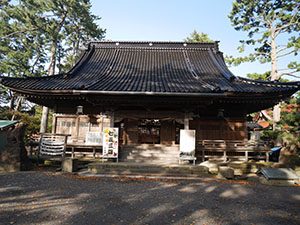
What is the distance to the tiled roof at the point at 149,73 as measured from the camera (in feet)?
32.3

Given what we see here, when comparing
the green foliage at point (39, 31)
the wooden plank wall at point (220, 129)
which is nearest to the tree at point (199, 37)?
the green foliage at point (39, 31)

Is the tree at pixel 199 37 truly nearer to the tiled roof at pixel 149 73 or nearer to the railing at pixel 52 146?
the tiled roof at pixel 149 73

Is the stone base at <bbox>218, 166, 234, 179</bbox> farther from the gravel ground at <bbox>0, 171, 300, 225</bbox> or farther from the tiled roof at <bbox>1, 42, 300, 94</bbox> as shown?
the tiled roof at <bbox>1, 42, 300, 94</bbox>

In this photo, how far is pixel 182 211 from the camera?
4.57 meters

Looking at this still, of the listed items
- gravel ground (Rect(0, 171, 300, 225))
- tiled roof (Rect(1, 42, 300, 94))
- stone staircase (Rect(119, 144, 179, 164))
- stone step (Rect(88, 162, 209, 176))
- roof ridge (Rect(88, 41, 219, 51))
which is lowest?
gravel ground (Rect(0, 171, 300, 225))

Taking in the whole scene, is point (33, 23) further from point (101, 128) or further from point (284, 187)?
point (284, 187)

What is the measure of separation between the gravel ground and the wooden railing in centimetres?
305

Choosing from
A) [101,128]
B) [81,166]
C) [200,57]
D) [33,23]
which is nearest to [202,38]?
[200,57]

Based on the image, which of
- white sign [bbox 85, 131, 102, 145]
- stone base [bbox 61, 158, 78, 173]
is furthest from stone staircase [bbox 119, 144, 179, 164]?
stone base [bbox 61, 158, 78, 173]

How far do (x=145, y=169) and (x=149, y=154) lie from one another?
5.76 ft

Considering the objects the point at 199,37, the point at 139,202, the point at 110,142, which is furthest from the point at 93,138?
the point at 199,37

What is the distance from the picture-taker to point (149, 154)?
34.4 ft

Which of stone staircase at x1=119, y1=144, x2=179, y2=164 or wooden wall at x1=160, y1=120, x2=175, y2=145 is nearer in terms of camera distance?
stone staircase at x1=119, y1=144, x2=179, y2=164

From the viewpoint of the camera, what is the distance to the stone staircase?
407 inches
